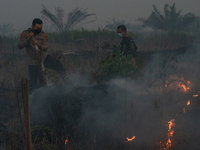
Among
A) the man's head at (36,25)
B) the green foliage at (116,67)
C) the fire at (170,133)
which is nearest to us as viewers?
the fire at (170,133)

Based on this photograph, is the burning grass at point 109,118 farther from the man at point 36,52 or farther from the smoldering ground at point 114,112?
the man at point 36,52

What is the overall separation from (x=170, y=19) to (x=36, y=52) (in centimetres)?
1648

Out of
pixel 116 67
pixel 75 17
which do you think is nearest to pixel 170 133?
pixel 116 67

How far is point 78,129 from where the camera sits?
2830mm

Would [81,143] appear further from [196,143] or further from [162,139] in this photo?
[196,143]

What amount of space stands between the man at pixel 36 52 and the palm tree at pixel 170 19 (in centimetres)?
1494

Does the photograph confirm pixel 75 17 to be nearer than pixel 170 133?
No

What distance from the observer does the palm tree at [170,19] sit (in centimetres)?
1670

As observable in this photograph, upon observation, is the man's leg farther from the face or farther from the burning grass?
the face

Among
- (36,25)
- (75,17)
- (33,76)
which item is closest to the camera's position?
(36,25)

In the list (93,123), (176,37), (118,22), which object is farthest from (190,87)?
(118,22)

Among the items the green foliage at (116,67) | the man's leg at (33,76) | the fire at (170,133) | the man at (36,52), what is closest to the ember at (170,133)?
the fire at (170,133)

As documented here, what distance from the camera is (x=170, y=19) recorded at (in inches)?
677

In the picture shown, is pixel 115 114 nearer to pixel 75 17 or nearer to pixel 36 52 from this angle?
pixel 36 52
